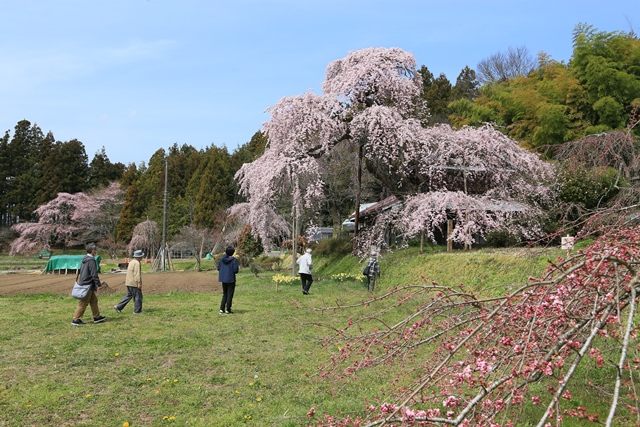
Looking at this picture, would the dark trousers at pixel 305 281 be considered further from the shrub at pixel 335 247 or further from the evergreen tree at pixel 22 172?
the evergreen tree at pixel 22 172

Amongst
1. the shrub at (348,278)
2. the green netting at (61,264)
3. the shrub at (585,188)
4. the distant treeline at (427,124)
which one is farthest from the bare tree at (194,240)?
the shrub at (585,188)

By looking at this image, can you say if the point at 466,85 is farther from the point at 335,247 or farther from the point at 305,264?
the point at 305,264

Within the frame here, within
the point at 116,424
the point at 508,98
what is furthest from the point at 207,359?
the point at 508,98

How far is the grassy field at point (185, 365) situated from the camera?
4754mm

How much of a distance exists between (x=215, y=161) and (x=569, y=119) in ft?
122

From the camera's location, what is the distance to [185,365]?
6531mm

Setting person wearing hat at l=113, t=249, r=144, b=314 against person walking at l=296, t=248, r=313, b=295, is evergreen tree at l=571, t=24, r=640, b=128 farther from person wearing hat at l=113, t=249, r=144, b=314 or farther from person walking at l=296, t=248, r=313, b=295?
person wearing hat at l=113, t=249, r=144, b=314

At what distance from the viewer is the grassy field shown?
4754mm

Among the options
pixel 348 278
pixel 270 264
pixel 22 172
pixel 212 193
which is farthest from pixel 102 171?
pixel 348 278

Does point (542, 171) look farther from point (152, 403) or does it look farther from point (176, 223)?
point (176, 223)

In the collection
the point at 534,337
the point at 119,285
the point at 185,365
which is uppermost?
the point at 534,337

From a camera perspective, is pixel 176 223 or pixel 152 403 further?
pixel 176 223

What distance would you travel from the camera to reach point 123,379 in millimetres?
5906

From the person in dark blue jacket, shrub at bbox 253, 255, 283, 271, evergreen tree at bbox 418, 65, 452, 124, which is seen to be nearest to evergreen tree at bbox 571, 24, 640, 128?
the person in dark blue jacket
